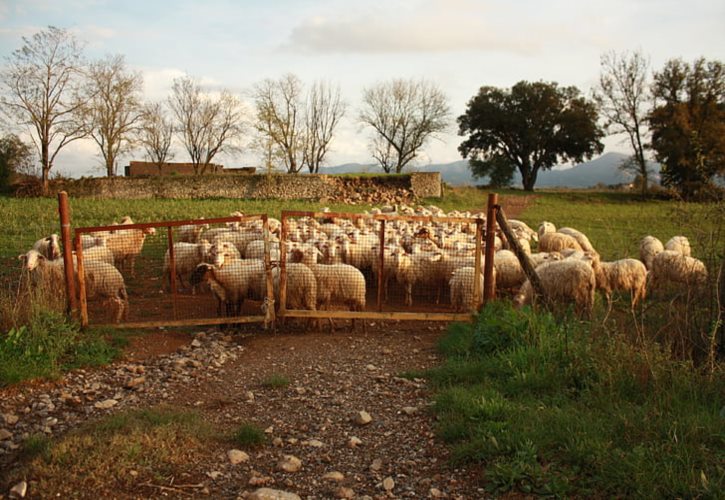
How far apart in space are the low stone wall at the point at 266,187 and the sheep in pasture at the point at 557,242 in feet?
66.4

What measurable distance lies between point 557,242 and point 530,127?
39870 millimetres

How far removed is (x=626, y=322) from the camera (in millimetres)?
7332

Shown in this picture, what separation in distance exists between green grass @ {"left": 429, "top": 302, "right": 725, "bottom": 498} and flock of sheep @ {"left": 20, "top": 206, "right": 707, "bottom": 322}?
1805mm

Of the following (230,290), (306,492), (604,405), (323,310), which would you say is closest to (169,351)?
(230,290)

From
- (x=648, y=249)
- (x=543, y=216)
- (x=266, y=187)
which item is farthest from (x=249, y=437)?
(x=266, y=187)

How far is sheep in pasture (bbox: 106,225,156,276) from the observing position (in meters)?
11.7

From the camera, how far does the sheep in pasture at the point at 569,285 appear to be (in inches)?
354

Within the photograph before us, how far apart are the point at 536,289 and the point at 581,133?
45948 mm

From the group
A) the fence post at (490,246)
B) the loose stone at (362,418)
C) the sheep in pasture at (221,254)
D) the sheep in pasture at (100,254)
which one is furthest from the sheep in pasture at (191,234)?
the loose stone at (362,418)

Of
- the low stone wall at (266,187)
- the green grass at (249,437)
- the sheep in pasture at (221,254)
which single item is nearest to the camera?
the green grass at (249,437)

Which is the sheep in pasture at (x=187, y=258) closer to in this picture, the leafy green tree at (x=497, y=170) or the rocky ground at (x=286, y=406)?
A: the rocky ground at (x=286, y=406)

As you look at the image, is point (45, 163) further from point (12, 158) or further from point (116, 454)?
point (116, 454)

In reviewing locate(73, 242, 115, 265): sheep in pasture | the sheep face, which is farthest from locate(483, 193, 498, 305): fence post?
the sheep face

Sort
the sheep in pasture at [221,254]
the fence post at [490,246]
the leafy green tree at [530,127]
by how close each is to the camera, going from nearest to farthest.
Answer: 1. the fence post at [490,246]
2. the sheep in pasture at [221,254]
3. the leafy green tree at [530,127]
